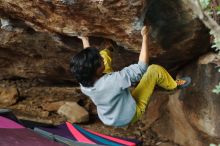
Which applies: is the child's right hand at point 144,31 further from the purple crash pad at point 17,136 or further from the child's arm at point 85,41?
the purple crash pad at point 17,136

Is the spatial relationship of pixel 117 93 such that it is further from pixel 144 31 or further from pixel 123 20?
pixel 123 20

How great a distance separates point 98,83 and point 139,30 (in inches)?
33.0

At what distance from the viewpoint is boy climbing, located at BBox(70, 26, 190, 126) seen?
12.7ft

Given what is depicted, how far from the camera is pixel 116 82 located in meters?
4.02

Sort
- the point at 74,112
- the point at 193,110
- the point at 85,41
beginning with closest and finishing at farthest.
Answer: the point at 85,41 → the point at 193,110 → the point at 74,112

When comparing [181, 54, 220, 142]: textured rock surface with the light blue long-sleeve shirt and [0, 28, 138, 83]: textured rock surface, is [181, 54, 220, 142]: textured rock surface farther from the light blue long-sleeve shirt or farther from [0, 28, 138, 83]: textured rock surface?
the light blue long-sleeve shirt

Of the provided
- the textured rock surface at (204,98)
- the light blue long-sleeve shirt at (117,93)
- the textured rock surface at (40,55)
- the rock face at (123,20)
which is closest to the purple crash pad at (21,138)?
the light blue long-sleeve shirt at (117,93)

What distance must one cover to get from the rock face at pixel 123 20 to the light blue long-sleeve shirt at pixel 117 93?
1.94 ft

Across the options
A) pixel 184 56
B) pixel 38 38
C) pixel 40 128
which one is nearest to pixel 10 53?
pixel 38 38

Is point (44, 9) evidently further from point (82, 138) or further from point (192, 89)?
point (192, 89)

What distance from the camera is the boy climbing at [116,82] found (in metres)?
3.88

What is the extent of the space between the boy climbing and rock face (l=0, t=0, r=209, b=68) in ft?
0.93

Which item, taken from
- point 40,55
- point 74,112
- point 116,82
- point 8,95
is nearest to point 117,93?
point 116,82

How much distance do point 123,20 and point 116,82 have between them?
0.77 metres
